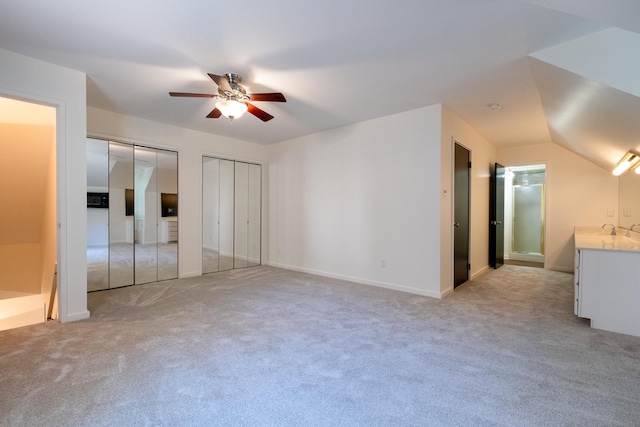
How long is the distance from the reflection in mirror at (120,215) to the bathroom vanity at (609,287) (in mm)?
5657

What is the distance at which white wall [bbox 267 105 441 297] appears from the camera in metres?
3.80

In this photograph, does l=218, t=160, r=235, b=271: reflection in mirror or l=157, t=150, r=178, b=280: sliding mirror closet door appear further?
l=218, t=160, r=235, b=271: reflection in mirror

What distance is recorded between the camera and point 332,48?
243cm

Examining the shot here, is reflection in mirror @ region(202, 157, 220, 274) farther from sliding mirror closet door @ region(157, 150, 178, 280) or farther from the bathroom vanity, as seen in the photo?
the bathroom vanity

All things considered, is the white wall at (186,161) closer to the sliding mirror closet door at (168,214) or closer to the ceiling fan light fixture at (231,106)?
the sliding mirror closet door at (168,214)

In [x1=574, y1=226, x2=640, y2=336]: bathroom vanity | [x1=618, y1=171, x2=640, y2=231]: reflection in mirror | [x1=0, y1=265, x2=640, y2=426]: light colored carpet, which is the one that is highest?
[x1=618, y1=171, x2=640, y2=231]: reflection in mirror

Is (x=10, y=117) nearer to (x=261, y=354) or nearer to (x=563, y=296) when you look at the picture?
(x=261, y=354)

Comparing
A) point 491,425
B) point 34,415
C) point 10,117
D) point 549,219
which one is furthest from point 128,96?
point 549,219

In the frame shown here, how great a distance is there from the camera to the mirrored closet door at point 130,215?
400 cm

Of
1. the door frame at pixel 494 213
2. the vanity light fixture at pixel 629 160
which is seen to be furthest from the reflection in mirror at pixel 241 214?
→ the vanity light fixture at pixel 629 160

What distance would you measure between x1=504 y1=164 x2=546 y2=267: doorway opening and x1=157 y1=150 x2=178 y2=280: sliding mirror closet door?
699 centimetres

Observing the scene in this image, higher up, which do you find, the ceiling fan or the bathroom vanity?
the ceiling fan

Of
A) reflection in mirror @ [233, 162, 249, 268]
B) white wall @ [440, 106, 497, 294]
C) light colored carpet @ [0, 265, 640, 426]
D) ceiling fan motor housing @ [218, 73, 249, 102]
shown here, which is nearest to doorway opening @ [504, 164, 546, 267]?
white wall @ [440, 106, 497, 294]

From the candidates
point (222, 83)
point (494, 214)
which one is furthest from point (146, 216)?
point (494, 214)
